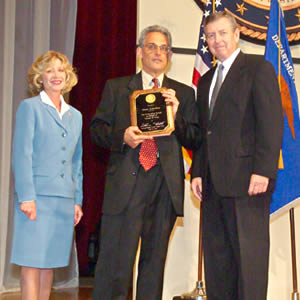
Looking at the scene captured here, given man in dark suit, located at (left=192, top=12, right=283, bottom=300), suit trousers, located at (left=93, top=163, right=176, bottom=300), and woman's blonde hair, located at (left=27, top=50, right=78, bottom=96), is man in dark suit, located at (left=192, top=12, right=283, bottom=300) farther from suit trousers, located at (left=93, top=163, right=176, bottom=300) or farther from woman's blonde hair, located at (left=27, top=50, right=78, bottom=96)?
woman's blonde hair, located at (left=27, top=50, right=78, bottom=96)

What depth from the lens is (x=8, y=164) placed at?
4949mm

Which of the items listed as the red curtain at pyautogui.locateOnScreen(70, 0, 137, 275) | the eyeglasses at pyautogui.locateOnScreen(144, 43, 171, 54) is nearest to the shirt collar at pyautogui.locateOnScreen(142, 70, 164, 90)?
the eyeglasses at pyautogui.locateOnScreen(144, 43, 171, 54)

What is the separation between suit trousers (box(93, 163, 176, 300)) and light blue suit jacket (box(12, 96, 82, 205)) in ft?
1.23

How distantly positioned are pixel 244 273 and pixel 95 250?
272 centimetres

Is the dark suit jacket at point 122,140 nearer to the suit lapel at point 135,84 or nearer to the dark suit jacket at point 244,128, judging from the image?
the suit lapel at point 135,84

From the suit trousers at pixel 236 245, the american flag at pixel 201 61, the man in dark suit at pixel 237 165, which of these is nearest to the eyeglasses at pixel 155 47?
the man in dark suit at pixel 237 165

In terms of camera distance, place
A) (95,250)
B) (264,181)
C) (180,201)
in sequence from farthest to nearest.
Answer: (95,250) < (180,201) < (264,181)

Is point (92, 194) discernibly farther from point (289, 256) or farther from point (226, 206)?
point (226, 206)

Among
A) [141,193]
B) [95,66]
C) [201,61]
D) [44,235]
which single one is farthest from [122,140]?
[95,66]

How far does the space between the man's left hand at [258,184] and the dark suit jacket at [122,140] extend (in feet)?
1.40

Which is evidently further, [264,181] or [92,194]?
[92,194]

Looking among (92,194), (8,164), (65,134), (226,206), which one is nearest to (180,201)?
(226,206)

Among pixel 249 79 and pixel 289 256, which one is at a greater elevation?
pixel 249 79

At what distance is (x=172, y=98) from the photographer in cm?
314
